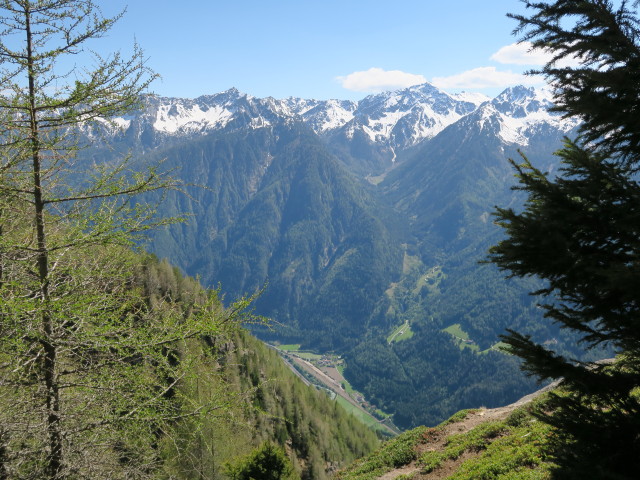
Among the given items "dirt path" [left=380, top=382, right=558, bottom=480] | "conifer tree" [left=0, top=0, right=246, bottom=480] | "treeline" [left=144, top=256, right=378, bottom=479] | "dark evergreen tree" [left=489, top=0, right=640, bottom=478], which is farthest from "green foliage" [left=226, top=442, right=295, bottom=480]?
"dark evergreen tree" [left=489, top=0, right=640, bottom=478]

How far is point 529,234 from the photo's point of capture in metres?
7.05

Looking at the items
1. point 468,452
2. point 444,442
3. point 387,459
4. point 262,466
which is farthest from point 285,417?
point 468,452

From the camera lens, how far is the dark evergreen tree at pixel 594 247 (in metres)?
6.21

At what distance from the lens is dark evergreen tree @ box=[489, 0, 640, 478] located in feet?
20.4

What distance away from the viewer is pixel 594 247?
707 centimetres

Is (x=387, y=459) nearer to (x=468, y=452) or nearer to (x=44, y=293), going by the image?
(x=468, y=452)

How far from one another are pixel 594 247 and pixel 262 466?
2346 centimetres

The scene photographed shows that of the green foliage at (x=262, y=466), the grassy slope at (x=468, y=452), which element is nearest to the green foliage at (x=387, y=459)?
the grassy slope at (x=468, y=452)

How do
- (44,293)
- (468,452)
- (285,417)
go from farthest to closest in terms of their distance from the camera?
(285,417), (468,452), (44,293)

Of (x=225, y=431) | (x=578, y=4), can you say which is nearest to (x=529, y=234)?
(x=578, y=4)

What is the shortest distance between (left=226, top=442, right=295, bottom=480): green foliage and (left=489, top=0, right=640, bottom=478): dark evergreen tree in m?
20.8

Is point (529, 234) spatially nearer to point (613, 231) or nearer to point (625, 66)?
point (613, 231)

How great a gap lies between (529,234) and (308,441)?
62.5m

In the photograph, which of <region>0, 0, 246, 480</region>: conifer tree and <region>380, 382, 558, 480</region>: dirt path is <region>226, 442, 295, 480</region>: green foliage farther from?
<region>0, 0, 246, 480</region>: conifer tree
